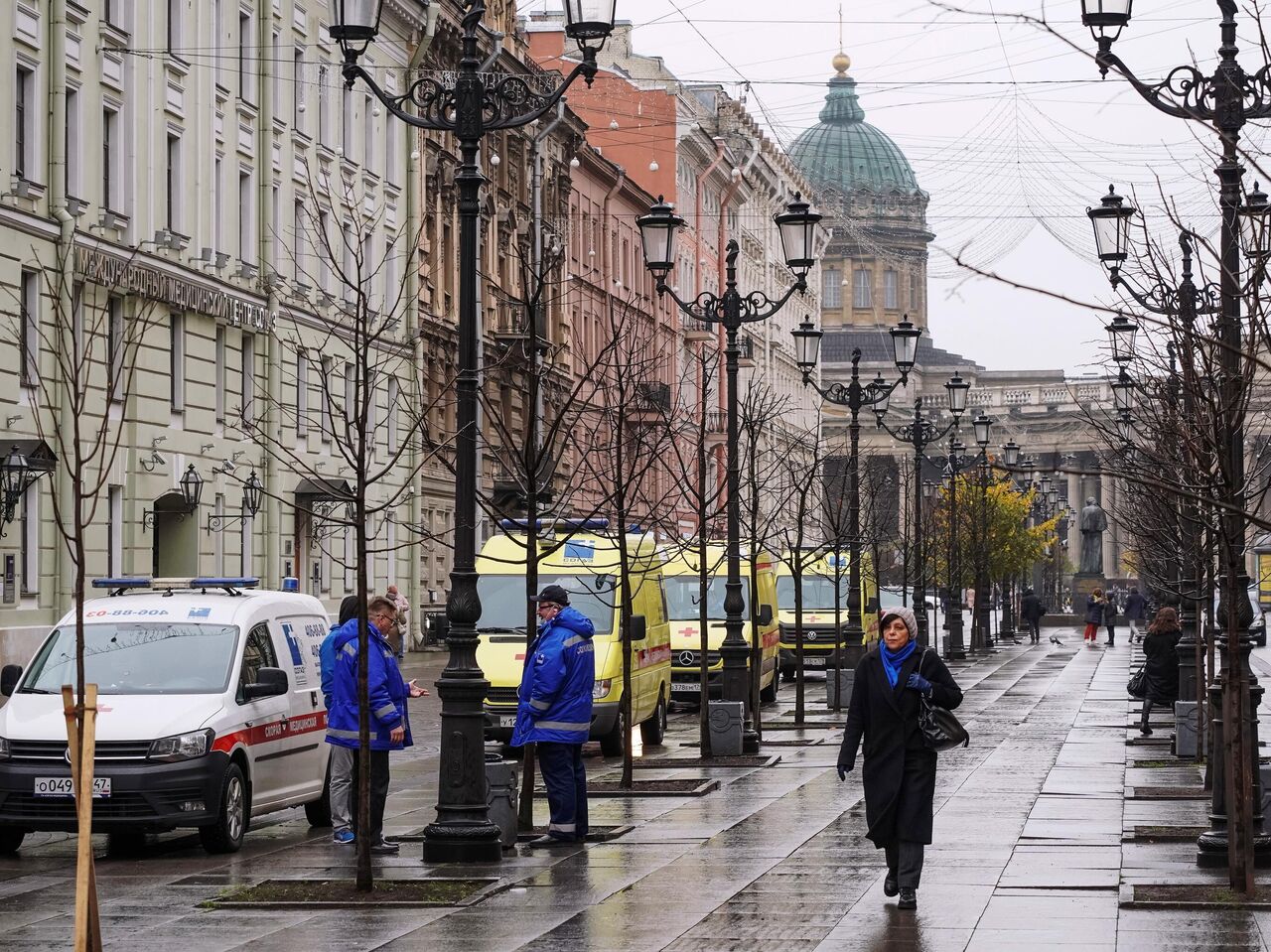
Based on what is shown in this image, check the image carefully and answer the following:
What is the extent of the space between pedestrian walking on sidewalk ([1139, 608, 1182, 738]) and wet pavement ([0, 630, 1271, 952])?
3373 millimetres

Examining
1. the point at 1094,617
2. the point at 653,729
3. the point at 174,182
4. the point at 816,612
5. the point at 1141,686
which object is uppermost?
the point at 174,182

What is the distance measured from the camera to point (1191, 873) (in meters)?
14.2

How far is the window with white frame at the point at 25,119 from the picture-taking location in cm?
3281


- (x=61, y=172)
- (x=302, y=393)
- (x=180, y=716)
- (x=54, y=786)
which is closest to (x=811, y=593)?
(x=302, y=393)

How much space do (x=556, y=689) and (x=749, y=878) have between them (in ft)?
7.08

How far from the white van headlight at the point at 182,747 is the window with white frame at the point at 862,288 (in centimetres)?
16173

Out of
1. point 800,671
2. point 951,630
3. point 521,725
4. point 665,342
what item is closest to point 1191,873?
point 521,725

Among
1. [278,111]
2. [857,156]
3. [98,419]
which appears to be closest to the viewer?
[98,419]

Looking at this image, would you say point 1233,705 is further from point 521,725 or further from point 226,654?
point 226,654

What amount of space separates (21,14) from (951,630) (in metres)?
31.2

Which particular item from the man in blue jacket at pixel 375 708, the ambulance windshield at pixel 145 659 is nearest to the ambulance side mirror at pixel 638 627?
the ambulance windshield at pixel 145 659

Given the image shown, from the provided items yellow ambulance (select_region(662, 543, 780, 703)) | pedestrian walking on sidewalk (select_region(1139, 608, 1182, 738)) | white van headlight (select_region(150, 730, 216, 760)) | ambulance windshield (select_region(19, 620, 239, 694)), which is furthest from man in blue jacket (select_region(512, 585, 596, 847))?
yellow ambulance (select_region(662, 543, 780, 703))

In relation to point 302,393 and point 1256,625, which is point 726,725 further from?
point 1256,625

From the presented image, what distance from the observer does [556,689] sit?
51.5 feet
